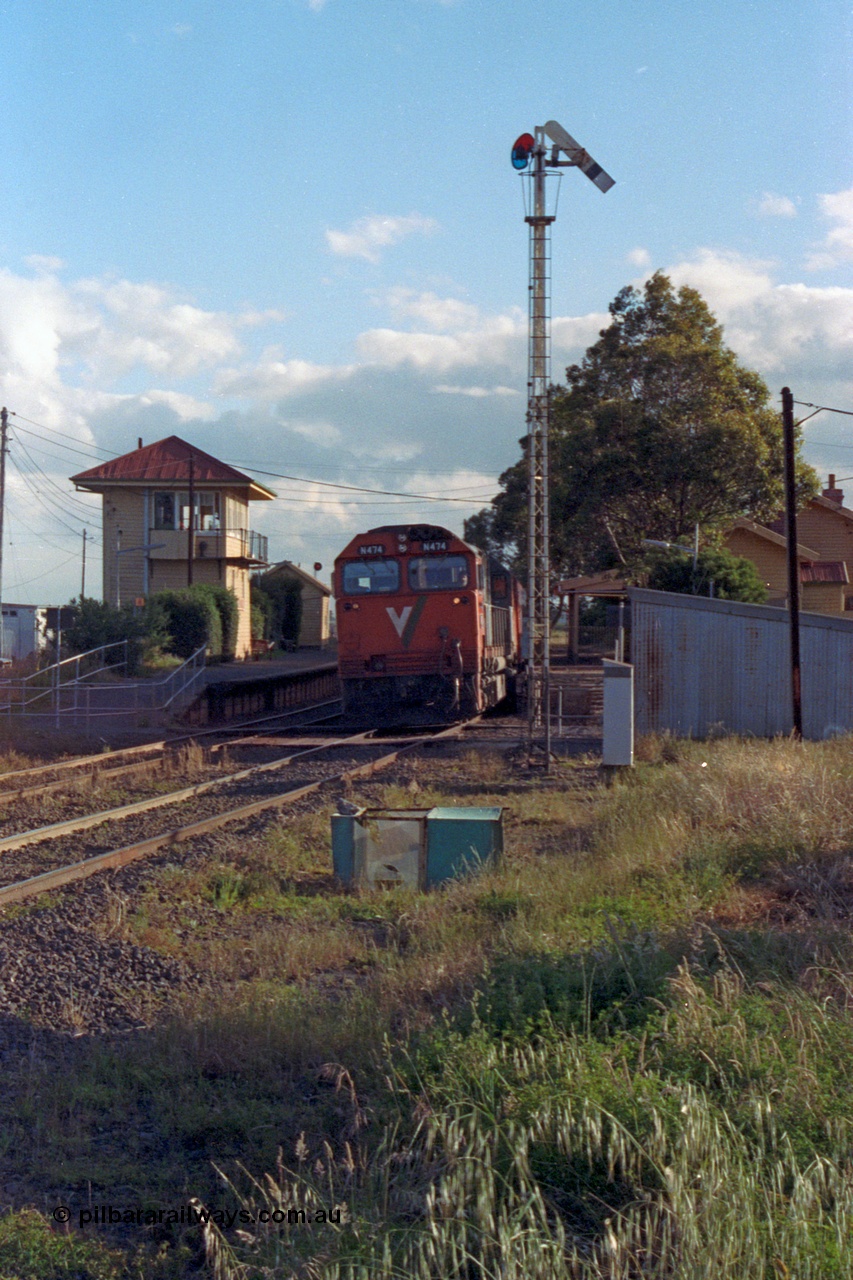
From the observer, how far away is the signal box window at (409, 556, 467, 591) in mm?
19203

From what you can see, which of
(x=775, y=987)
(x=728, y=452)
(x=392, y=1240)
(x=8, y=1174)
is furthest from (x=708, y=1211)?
(x=728, y=452)

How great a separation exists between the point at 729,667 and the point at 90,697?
1309 cm

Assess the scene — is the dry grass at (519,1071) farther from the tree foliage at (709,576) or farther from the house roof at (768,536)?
the house roof at (768,536)

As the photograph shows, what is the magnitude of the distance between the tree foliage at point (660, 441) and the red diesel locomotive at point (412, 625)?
9.75 m

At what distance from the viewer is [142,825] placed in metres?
10.7

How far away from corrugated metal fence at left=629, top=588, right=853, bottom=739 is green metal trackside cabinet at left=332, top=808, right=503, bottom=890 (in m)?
10.6

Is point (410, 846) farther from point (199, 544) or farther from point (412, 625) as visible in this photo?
point (199, 544)

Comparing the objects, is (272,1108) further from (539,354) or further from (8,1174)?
(539,354)

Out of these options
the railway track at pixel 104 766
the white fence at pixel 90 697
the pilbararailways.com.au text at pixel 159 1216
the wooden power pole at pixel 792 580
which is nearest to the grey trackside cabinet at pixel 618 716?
the wooden power pole at pixel 792 580

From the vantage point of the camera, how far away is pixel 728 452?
94.4ft

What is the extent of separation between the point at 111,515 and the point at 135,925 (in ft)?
123

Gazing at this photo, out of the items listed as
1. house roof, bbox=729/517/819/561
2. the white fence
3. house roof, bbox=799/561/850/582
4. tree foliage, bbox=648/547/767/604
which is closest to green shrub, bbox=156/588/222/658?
the white fence

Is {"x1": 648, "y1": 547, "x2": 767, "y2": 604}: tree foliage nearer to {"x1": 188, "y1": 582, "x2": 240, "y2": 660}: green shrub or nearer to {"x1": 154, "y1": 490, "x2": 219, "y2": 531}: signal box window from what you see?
{"x1": 188, "y1": 582, "x2": 240, "y2": 660}: green shrub

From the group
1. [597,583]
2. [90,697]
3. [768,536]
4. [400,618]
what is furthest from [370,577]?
[768,536]
